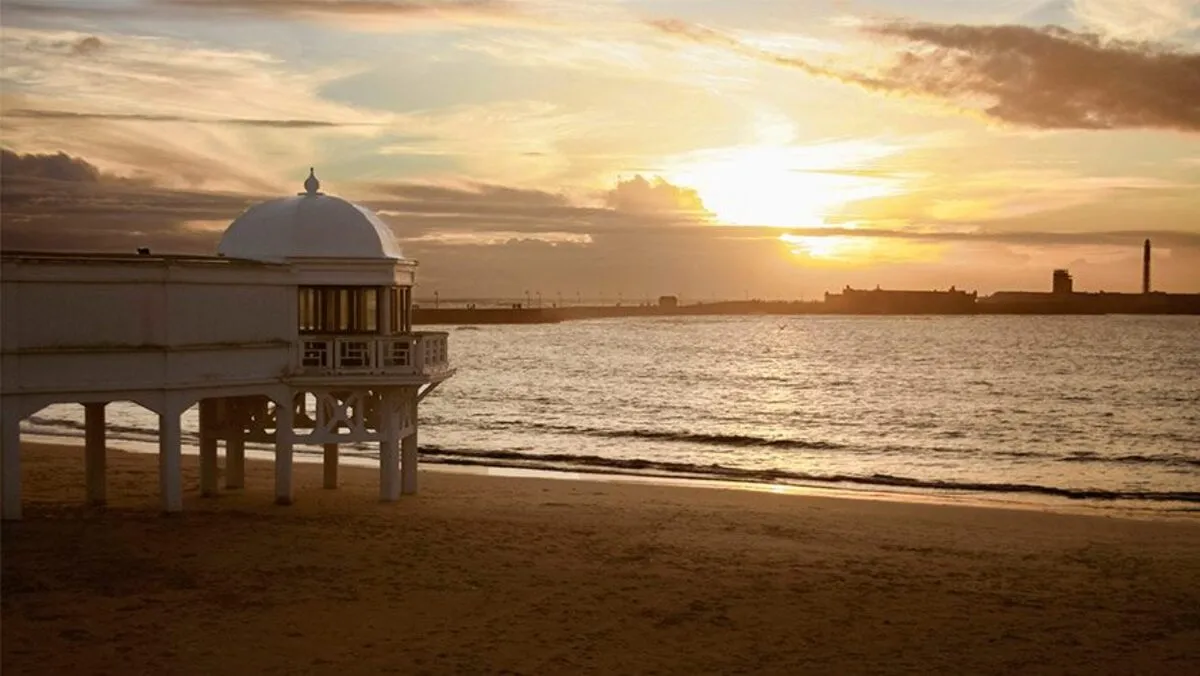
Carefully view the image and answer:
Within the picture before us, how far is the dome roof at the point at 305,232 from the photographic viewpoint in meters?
23.7

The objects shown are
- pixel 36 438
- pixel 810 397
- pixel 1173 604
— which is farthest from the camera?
pixel 810 397

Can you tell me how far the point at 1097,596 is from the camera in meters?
19.5

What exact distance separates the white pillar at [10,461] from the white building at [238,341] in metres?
0.03

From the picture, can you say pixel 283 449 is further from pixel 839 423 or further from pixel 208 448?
pixel 839 423

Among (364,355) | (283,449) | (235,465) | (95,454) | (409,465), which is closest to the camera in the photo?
(95,454)

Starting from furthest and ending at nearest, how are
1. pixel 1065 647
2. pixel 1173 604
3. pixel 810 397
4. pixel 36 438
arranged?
pixel 810 397, pixel 36 438, pixel 1173 604, pixel 1065 647

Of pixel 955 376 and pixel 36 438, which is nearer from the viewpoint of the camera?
pixel 36 438

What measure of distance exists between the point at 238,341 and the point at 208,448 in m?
4.14

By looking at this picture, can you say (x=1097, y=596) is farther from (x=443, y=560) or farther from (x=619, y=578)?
(x=443, y=560)

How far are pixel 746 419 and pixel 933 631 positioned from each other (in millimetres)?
43753

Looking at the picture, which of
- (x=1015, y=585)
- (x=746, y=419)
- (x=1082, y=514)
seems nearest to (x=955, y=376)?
(x=746, y=419)

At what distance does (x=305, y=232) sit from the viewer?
23844 mm

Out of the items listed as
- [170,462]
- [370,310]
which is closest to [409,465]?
[370,310]

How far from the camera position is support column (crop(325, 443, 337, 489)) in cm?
2869
